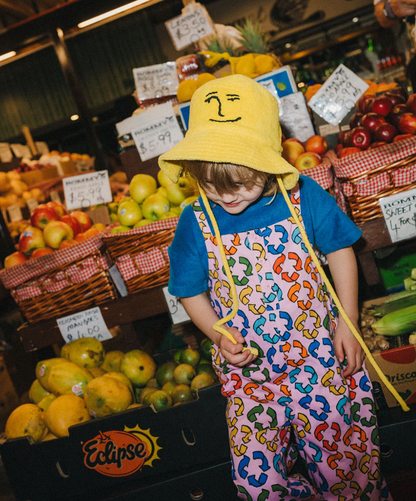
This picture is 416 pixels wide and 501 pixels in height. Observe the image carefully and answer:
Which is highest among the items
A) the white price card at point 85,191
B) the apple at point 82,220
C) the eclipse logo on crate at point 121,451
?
the white price card at point 85,191

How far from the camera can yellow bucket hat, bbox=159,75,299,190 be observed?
94 cm

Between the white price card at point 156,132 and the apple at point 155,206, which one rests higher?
the white price card at point 156,132

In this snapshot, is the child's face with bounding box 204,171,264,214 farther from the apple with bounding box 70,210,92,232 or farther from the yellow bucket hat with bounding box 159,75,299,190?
the apple with bounding box 70,210,92,232

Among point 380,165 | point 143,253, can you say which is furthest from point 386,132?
point 143,253

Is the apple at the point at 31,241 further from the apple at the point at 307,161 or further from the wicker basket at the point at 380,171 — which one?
the wicker basket at the point at 380,171

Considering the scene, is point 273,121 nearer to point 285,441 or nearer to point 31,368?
point 285,441

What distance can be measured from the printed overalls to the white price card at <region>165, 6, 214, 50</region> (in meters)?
1.39

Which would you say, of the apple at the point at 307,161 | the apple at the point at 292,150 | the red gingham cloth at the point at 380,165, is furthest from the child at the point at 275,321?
the apple at the point at 292,150

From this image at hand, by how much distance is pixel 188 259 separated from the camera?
46.9 inches

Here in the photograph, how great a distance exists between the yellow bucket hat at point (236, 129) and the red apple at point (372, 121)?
87cm

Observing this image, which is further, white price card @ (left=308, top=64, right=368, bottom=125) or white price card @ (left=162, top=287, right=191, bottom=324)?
white price card @ (left=308, top=64, right=368, bottom=125)

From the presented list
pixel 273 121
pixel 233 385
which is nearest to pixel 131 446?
pixel 233 385

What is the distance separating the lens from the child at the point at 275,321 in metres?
1.06

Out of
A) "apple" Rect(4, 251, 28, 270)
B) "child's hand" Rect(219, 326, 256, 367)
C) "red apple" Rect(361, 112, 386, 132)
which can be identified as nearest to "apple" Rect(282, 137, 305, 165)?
"red apple" Rect(361, 112, 386, 132)
